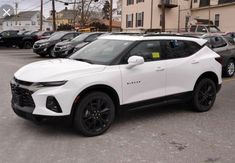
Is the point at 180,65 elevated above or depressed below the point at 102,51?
below

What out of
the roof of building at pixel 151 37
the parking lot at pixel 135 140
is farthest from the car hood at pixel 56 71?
the roof of building at pixel 151 37

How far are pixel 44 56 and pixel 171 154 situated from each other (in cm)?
1826

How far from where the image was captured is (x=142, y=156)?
4.93 m

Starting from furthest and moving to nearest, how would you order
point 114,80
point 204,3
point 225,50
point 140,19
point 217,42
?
point 140,19
point 204,3
point 217,42
point 225,50
point 114,80

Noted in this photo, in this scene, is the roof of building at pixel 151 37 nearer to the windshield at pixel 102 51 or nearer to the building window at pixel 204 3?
the windshield at pixel 102 51

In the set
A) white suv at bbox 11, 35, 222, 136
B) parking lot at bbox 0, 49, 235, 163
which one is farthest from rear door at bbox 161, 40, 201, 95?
parking lot at bbox 0, 49, 235, 163

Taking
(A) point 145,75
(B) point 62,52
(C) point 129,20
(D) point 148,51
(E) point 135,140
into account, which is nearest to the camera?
(E) point 135,140

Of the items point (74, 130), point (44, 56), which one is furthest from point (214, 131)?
point (44, 56)

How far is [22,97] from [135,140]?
6.17 feet

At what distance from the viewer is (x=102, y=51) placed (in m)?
6.66

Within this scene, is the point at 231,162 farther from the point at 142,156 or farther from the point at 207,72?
the point at 207,72

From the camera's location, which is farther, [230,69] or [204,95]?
[230,69]

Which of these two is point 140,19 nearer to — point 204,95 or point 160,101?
point 204,95

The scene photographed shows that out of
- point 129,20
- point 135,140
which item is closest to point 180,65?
point 135,140
